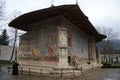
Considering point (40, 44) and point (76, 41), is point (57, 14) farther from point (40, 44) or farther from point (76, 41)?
point (76, 41)

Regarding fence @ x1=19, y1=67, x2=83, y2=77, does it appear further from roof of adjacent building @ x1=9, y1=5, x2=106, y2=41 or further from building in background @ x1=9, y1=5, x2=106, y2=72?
roof of adjacent building @ x1=9, y1=5, x2=106, y2=41

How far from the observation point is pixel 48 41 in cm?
2411

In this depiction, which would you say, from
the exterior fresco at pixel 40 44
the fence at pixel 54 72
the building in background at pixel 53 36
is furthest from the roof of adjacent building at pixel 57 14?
the fence at pixel 54 72

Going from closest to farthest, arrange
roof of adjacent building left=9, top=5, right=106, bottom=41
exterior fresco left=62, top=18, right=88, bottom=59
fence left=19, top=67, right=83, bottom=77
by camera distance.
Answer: roof of adjacent building left=9, top=5, right=106, bottom=41, fence left=19, top=67, right=83, bottom=77, exterior fresco left=62, top=18, right=88, bottom=59

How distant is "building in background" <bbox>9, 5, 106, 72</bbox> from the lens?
74.9 feet

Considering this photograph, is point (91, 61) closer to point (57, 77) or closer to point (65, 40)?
point (65, 40)

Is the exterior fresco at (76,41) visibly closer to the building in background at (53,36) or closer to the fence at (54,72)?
the building in background at (53,36)

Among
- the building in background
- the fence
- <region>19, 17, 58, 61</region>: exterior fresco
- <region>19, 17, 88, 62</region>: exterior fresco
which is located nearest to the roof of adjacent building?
the building in background

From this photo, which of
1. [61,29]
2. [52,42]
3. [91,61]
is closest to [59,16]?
[61,29]

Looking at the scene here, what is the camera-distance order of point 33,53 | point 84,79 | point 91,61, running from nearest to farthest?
point 84,79, point 33,53, point 91,61

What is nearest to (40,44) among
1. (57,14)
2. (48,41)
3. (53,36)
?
(48,41)

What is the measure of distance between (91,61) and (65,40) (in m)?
12.1

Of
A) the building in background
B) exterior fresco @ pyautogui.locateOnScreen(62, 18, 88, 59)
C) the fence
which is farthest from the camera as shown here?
exterior fresco @ pyautogui.locateOnScreen(62, 18, 88, 59)

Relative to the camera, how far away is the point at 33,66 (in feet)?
81.7
